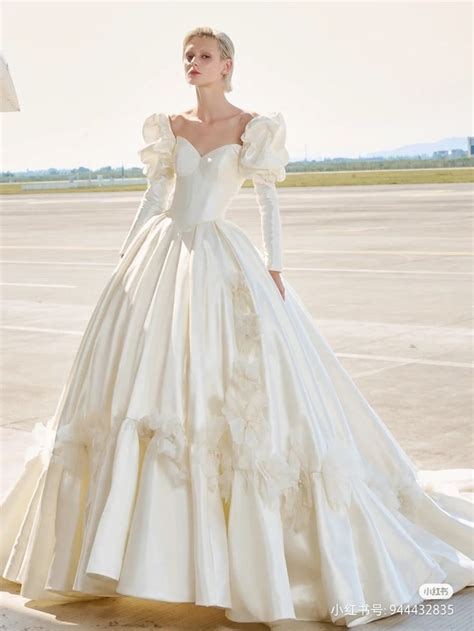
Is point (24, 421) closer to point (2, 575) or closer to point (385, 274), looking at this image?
point (2, 575)

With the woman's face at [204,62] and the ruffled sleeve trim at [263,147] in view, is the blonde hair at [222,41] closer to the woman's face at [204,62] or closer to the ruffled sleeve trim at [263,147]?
the woman's face at [204,62]

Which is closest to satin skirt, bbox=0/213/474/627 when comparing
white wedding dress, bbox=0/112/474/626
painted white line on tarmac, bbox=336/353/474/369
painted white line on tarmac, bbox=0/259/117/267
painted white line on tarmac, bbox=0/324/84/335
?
white wedding dress, bbox=0/112/474/626

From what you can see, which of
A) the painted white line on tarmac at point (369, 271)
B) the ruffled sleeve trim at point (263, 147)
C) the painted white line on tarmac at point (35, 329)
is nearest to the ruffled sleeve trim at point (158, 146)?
the ruffled sleeve trim at point (263, 147)

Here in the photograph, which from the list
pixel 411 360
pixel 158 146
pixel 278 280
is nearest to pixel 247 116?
pixel 158 146

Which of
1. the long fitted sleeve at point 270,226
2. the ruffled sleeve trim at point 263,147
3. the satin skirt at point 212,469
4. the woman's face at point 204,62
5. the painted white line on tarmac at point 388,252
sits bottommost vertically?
the painted white line on tarmac at point 388,252

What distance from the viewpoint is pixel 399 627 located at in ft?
14.3

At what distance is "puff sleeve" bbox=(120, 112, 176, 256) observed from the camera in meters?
5.07

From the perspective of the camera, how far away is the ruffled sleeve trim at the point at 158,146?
16.5ft

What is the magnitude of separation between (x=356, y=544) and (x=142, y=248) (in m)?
1.51

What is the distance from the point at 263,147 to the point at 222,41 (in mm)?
514

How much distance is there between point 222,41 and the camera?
16.2 feet

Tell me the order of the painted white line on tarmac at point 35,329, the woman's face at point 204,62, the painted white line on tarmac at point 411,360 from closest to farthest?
the woman's face at point 204,62
the painted white line on tarmac at point 411,360
the painted white line on tarmac at point 35,329

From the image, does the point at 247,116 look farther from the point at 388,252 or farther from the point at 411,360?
the point at 388,252

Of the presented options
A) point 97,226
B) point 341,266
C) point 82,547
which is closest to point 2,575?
point 82,547
